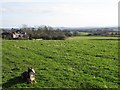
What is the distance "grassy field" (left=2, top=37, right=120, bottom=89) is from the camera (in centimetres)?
1741

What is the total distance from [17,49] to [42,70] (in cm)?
885

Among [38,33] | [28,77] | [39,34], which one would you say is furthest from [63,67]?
[38,33]

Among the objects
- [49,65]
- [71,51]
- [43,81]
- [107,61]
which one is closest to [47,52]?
[71,51]

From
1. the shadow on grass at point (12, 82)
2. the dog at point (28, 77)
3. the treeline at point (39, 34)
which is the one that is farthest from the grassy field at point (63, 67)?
the treeline at point (39, 34)

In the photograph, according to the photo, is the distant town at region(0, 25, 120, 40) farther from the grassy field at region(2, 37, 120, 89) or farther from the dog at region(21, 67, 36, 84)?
the dog at region(21, 67, 36, 84)

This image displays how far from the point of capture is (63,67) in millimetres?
20875

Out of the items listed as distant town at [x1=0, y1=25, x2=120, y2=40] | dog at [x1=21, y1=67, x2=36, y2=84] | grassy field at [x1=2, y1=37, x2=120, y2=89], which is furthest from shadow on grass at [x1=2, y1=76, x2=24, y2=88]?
distant town at [x1=0, y1=25, x2=120, y2=40]

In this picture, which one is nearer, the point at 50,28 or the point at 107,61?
the point at 107,61

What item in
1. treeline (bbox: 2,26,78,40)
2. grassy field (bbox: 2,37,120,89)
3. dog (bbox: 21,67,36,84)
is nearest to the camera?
grassy field (bbox: 2,37,120,89)

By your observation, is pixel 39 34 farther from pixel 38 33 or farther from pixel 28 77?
pixel 28 77

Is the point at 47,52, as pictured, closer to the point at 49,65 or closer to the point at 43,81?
the point at 49,65

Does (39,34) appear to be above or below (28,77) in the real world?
above

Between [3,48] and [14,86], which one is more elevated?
[3,48]

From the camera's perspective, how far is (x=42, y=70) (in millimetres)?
20156
